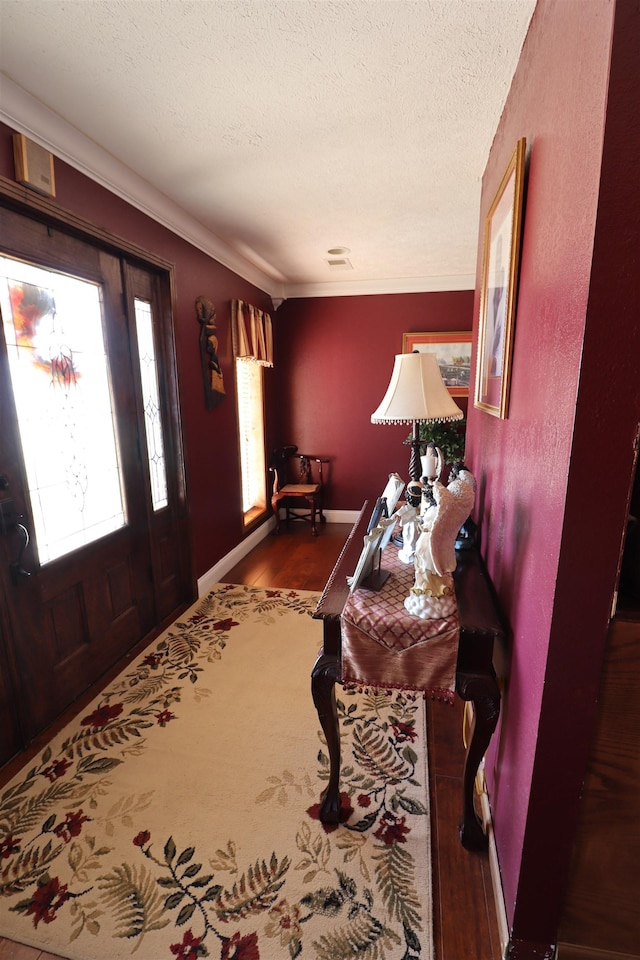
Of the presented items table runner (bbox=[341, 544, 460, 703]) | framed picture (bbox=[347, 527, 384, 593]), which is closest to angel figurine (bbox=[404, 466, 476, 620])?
table runner (bbox=[341, 544, 460, 703])

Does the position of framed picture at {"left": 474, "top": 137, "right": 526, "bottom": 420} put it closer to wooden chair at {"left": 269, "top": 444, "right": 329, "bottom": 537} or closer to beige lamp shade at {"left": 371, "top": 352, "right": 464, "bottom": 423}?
beige lamp shade at {"left": 371, "top": 352, "right": 464, "bottom": 423}

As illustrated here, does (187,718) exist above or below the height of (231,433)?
below

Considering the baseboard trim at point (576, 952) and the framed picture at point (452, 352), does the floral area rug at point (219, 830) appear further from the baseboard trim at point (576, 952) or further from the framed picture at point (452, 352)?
the framed picture at point (452, 352)

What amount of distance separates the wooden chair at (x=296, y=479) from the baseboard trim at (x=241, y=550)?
0.43ft

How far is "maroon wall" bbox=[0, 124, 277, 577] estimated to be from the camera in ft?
7.02

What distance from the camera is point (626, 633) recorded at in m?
0.91

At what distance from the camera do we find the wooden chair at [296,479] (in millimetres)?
4840

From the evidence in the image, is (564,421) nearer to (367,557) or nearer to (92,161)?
(367,557)

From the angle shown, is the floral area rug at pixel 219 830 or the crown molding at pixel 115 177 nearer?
the floral area rug at pixel 219 830

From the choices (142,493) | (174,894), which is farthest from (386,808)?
(142,493)

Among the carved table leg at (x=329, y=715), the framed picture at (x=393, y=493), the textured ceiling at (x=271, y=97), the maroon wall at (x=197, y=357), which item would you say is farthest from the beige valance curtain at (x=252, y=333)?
the carved table leg at (x=329, y=715)

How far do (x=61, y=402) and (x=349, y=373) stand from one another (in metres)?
3.29

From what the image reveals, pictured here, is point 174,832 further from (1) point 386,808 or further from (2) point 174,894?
(1) point 386,808

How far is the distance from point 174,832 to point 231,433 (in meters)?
2.76
